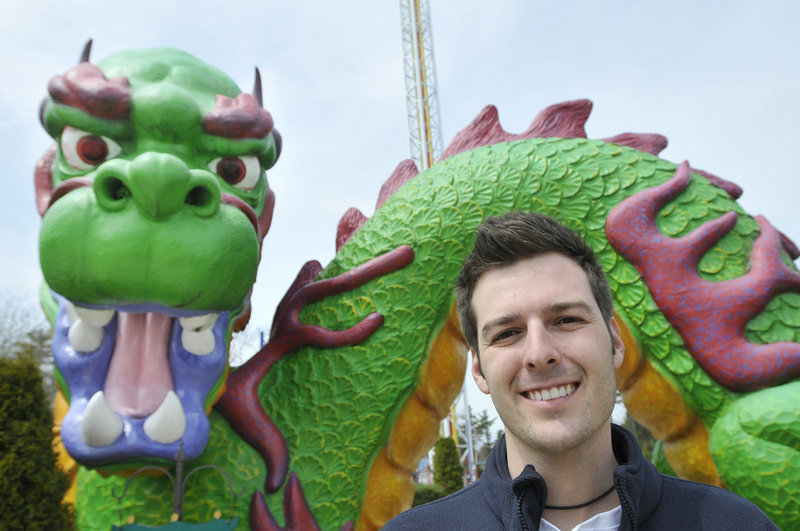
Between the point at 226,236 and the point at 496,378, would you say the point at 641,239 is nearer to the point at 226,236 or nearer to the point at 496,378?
the point at 226,236

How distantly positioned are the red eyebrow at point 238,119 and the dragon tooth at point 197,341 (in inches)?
29.2

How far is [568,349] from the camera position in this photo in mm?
875

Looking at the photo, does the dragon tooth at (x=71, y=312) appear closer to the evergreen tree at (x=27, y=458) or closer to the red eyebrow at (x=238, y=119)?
the evergreen tree at (x=27, y=458)

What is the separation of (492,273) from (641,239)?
1.72 meters

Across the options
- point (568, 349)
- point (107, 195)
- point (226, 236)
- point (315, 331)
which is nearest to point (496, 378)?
point (568, 349)

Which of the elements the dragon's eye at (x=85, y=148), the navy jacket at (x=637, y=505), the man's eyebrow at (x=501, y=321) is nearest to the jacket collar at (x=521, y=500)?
the navy jacket at (x=637, y=505)

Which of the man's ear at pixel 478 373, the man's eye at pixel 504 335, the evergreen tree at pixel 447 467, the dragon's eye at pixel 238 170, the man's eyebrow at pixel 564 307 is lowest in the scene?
the evergreen tree at pixel 447 467

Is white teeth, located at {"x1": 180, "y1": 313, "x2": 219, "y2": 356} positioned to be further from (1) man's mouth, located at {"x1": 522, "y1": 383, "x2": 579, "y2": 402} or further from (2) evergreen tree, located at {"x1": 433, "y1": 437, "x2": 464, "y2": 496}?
(2) evergreen tree, located at {"x1": 433, "y1": 437, "x2": 464, "y2": 496}

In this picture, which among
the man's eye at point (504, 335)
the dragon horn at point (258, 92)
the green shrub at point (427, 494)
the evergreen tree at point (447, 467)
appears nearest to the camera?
the man's eye at point (504, 335)

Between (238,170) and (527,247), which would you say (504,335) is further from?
(238,170)

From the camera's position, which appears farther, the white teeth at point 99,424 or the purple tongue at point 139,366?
the purple tongue at point 139,366

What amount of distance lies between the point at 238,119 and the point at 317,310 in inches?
34.0

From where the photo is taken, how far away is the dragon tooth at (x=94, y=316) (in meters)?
2.16

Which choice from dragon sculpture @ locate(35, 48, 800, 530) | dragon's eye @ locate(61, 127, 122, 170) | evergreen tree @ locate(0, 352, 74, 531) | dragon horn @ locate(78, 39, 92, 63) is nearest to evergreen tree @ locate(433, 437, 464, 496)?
dragon sculpture @ locate(35, 48, 800, 530)
